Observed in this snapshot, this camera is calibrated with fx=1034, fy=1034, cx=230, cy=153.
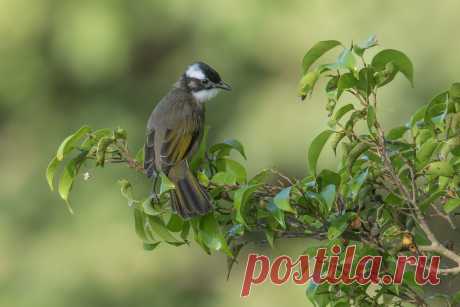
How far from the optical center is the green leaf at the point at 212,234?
95.5 inches

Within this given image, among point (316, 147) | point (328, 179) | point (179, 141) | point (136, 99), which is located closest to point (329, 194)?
point (328, 179)

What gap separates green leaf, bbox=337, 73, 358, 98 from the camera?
2.31 meters

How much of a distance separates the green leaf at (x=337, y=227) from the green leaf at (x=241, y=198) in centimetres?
19

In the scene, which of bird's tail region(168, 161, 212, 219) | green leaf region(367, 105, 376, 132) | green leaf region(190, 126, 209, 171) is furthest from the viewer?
green leaf region(190, 126, 209, 171)

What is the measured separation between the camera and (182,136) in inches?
157

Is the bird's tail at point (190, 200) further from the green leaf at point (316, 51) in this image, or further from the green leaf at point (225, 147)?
the green leaf at point (316, 51)

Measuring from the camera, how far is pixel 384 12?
9.54m

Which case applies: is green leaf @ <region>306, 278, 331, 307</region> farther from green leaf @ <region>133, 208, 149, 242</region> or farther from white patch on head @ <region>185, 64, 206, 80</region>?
white patch on head @ <region>185, 64, 206, 80</region>

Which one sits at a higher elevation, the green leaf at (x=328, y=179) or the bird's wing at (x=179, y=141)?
the green leaf at (x=328, y=179)

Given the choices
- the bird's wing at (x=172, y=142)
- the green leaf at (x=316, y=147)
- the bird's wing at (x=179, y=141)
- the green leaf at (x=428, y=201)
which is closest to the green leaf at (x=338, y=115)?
the green leaf at (x=316, y=147)

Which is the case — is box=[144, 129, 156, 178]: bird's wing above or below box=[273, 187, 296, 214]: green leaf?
below

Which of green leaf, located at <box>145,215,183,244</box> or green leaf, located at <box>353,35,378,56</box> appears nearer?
green leaf, located at <box>353,35,378,56</box>

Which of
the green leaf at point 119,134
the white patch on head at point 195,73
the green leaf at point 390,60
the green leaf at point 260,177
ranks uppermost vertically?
the green leaf at point 390,60

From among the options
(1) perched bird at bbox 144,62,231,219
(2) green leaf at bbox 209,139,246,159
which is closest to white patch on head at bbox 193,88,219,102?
(1) perched bird at bbox 144,62,231,219
